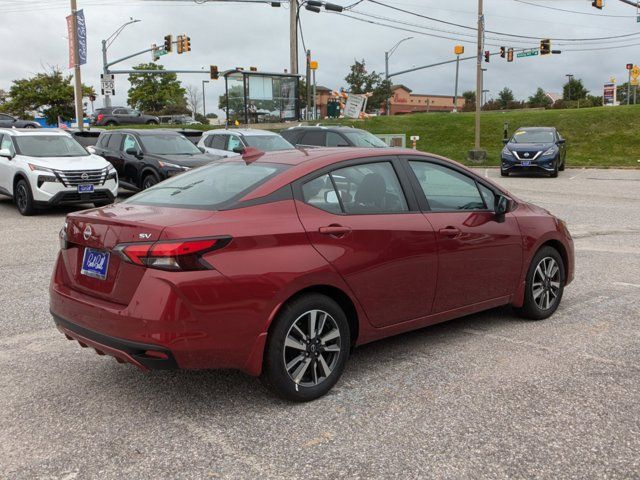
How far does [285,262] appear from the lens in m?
3.63

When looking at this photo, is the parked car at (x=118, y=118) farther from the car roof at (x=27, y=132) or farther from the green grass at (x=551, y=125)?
the car roof at (x=27, y=132)

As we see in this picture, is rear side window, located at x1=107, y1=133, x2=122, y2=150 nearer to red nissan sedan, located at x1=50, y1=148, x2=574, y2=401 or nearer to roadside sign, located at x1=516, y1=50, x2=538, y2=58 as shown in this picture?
red nissan sedan, located at x1=50, y1=148, x2=574, y2=401

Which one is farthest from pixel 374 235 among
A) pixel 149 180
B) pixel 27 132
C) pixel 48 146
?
pixel 27 132

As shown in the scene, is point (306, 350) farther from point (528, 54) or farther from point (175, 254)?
point (528, 54)

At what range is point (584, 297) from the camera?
631cm

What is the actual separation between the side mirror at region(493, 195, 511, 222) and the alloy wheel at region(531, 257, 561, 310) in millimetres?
685

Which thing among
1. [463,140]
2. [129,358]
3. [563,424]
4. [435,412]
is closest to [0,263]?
[129,358]

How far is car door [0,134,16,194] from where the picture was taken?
12.8 metres

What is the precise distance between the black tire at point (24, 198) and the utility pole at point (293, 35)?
19623mm

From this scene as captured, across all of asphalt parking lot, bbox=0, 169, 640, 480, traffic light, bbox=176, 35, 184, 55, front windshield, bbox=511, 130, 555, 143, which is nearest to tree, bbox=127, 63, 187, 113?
traffic light, bbox=176, 35, 184, 55

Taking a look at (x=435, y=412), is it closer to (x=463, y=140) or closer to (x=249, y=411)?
(x=249, y=411)

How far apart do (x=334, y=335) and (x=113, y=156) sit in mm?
12709

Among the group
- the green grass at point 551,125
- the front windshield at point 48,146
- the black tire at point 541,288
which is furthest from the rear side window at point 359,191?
Result: the green grass at point 551,125

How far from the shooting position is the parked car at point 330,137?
57.1ft
